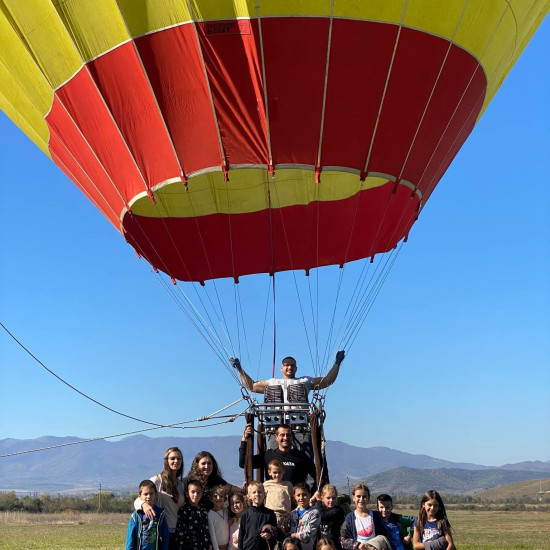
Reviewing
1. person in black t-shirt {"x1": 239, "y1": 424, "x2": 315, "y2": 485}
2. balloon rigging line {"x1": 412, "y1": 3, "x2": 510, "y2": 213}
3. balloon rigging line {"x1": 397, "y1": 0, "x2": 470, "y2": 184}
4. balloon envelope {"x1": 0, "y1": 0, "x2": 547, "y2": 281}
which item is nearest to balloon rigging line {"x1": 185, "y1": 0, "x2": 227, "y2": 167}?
balloon envelope {"x1": 0, "y1": 0, "x2": 547, "y2": 281}

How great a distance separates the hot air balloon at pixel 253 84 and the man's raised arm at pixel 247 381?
2.33m

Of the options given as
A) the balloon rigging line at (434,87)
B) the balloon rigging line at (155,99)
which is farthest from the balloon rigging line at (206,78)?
the balloon rigging line at (434,87)

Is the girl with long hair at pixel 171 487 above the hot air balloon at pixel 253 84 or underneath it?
underneath

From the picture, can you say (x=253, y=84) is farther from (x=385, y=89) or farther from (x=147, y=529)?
(x=147, y=529)

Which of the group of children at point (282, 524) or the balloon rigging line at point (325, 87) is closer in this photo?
the group of children at point (282, 524)

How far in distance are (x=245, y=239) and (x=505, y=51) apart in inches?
182

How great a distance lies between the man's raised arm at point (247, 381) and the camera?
10.8 m

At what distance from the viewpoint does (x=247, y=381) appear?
10930mm

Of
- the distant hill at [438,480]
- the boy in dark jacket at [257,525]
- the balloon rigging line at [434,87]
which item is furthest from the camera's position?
the distant hill at [438,480]

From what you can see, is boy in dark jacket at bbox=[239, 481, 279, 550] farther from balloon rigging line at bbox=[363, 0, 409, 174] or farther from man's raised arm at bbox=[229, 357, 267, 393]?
balloon rigging line at bbox=[363, 0, 409, 174]

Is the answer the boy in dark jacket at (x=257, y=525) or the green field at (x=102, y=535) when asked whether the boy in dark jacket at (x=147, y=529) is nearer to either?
the boy in dark jacket at (x=257, y=525)

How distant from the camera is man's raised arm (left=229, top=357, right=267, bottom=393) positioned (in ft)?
35.3

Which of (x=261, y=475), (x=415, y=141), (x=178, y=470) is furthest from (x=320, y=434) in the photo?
(x=415, y=141)

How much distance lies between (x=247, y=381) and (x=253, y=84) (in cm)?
A: 362
